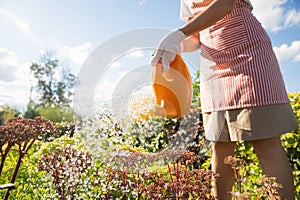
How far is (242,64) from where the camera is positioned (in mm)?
1312

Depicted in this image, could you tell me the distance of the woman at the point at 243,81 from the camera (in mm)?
1253

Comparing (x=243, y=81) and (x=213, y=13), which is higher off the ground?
(x=213, y=13)

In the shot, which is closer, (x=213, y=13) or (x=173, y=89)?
(x=213, y=13)

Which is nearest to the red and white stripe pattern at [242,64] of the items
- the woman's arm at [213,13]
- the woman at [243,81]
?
→ the woman at [243,81]

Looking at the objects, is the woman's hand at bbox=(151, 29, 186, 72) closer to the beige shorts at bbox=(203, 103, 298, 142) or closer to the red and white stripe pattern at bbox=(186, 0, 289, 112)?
the red and white stripe pattern at bbox=(186, 0, 289, 112)

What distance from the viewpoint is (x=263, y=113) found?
1279mm

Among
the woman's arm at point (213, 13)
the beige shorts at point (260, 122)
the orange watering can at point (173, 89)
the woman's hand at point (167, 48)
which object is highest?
the woman's arm at point (213, 13)

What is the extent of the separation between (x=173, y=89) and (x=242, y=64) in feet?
1.13

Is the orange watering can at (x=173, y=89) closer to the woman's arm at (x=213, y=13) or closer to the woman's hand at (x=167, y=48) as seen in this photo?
the woman's hand at (x=167, y=48)

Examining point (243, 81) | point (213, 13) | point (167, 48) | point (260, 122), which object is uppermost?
point (213, 13)

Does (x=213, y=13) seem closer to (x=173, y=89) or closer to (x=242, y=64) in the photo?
(x=242, y=64)

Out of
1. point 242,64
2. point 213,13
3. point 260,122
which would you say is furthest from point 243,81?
point 213,13

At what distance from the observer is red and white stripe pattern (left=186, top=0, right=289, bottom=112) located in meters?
1.28

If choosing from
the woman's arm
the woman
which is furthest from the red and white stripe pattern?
the woman's arm
